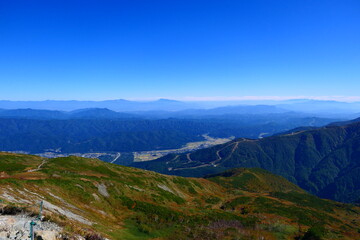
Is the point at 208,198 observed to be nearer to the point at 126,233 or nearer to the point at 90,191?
the point at 90,191

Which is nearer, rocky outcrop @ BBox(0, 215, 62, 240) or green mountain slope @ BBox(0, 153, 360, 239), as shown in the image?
rocky outcrop @ BBox(0, 215, 62, 240)

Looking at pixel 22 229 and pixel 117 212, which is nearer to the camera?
pixel 22 229

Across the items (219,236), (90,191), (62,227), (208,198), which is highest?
(62,227)

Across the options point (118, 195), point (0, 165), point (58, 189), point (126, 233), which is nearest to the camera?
point (126, 233)

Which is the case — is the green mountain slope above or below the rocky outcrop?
below

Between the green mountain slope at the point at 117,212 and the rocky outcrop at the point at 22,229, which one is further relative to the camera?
the green mountain slope at the point at 117,212

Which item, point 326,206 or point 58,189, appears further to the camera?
point 326,206

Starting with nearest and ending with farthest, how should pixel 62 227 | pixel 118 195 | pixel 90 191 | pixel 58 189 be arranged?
pixel 62 227 < pixel 58 189 < pixel 90 191 < pixel 118 195

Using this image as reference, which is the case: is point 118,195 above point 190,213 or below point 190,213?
above

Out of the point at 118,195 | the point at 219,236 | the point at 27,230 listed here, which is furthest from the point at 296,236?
the point at 27,230

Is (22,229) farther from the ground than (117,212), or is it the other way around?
(22,229)

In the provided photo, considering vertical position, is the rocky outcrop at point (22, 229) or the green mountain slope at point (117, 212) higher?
the rocky outcrop at point (22, 229)
